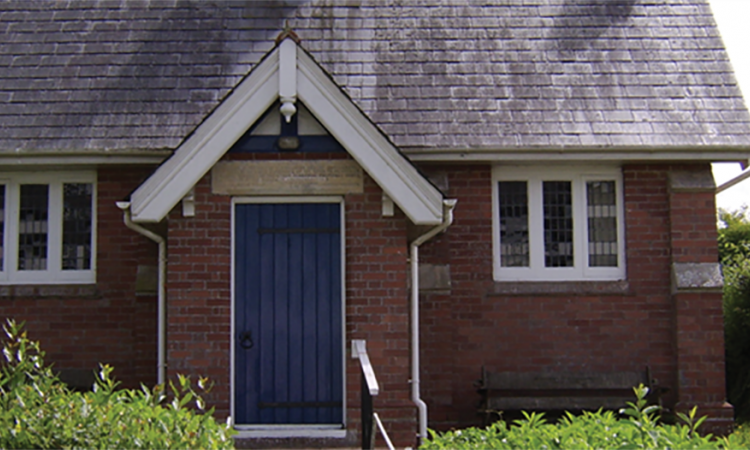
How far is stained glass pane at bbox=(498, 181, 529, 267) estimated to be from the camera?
11711 millimetres

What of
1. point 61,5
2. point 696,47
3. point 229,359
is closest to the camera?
point 229,359

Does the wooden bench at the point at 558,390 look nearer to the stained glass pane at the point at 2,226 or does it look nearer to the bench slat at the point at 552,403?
the bench slat at the point at 552,403

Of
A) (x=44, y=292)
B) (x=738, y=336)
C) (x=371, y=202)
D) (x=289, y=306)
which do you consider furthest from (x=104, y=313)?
(x=738, y=336)

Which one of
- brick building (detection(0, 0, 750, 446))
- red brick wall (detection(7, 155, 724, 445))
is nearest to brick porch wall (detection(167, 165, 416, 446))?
brick building (detection(0, 0, 750, 446))

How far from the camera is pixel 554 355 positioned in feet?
37.6

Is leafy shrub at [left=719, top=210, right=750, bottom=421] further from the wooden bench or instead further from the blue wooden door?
the blue wooden door

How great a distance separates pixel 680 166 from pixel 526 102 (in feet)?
7.01

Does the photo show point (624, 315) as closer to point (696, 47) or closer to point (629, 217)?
point (629, 217)

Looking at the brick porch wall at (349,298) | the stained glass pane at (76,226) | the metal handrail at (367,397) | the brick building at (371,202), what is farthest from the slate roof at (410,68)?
the metal handrail at (367,397)

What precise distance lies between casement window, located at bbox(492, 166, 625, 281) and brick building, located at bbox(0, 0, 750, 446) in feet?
0.09

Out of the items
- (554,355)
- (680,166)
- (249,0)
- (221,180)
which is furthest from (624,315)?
(249,0)

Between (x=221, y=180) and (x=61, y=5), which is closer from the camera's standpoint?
(x=221, y=180)

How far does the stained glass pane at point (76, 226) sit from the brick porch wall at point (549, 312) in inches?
172

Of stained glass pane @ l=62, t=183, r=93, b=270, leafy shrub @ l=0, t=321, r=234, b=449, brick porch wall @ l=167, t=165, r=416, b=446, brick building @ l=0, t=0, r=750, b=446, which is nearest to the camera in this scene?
leafy shrub @ l=0, t=321, r=234, b=449
